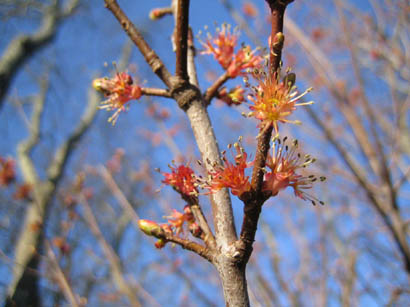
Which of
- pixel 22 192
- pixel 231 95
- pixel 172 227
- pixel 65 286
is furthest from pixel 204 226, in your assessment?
pixel 22 192

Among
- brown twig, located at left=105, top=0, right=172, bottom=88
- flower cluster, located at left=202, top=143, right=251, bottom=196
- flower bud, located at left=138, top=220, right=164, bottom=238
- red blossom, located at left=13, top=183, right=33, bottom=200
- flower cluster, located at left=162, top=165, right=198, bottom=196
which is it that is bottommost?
flower bud, located at left=138, top=220, right=164, bottom=238

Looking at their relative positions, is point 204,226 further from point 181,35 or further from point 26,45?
point 26,45

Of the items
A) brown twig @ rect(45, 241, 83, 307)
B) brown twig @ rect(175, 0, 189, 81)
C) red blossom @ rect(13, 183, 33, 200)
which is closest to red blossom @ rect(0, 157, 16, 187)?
red blossom @ rect(13, 183, 33, 200)

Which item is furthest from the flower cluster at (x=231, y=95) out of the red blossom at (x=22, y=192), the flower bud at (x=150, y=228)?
the red blossom at (x=22, y=192)

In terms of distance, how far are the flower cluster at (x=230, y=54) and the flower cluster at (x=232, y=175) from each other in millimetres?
458

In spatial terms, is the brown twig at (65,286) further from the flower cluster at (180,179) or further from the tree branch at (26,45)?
the tree branch at (26,45)

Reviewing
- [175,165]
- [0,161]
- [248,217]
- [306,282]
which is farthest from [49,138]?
[248,217]

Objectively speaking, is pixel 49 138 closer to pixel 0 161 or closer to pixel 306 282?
pixel 0 161

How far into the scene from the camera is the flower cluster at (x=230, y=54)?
4.83 ft

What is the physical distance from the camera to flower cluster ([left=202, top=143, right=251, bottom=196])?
3.38 feet

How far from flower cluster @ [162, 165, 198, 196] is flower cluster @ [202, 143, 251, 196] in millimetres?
206

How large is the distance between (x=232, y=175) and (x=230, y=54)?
2.79 feet

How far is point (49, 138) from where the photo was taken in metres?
6.98

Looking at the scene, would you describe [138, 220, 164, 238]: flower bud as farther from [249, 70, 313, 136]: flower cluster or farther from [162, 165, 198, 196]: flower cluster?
[249, 70, 313, 136]: flower cluster
